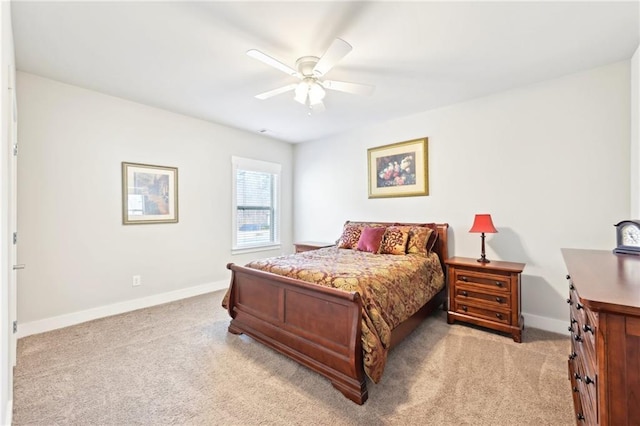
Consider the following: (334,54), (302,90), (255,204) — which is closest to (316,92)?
(302,90)

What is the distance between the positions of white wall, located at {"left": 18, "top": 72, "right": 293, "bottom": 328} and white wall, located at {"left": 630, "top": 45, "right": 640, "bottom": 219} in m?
4.69

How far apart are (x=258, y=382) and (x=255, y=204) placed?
3357 millimetres

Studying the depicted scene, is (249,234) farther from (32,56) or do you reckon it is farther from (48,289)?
(32,56)

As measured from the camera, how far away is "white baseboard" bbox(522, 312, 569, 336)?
2.84 metres

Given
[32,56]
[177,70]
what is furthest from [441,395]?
[32,56]

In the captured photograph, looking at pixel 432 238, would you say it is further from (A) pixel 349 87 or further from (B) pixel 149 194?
(B) pixel 149 194

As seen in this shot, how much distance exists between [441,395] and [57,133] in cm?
430

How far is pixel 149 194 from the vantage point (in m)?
3.67

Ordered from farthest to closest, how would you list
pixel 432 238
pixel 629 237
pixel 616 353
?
pixel 432 238 → pixel 629 237 → pixel 616 353

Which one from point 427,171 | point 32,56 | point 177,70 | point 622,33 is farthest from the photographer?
point 427,171

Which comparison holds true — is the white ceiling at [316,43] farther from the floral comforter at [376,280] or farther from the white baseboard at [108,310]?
the white baseboard at [108,310]

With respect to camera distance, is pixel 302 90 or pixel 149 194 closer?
pixel 302 90

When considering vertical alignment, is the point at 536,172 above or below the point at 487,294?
above

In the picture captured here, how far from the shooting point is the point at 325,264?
271 cm
